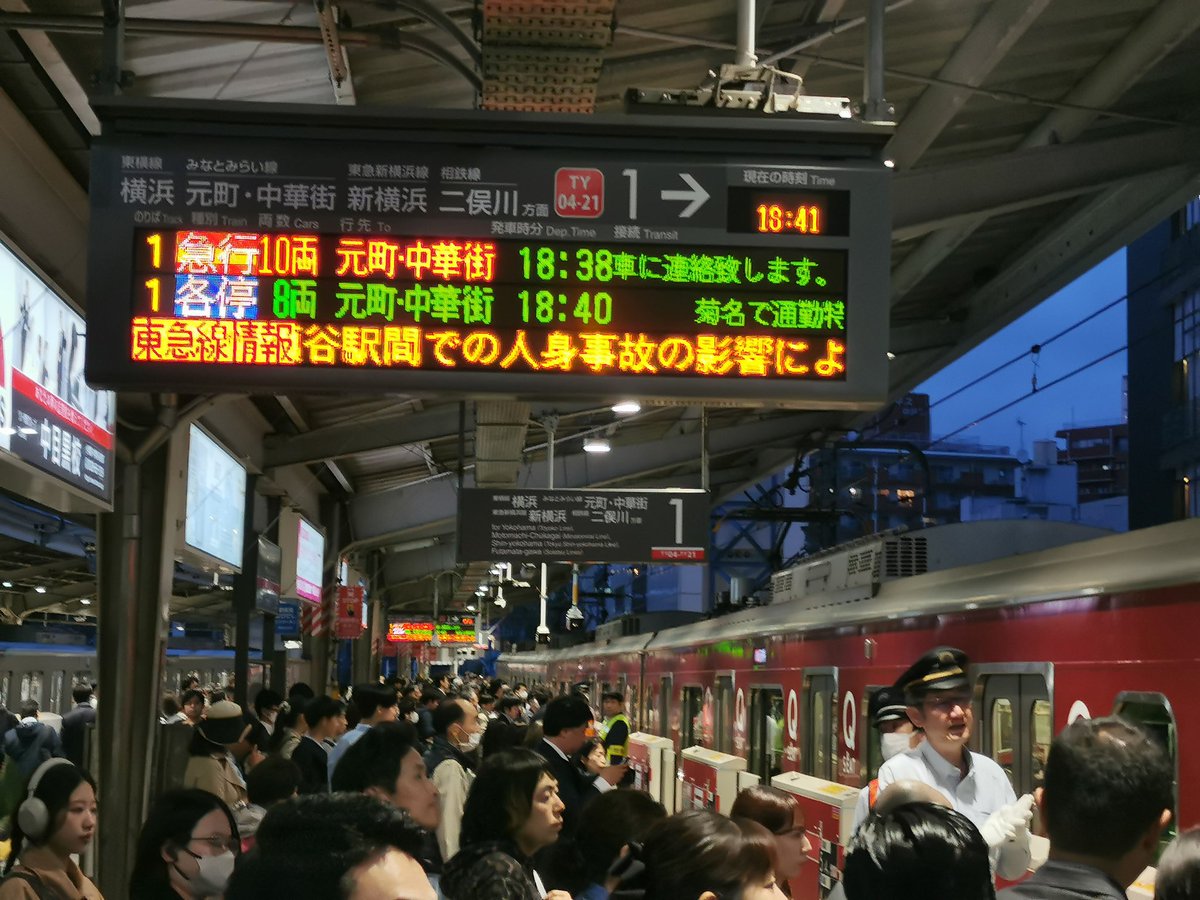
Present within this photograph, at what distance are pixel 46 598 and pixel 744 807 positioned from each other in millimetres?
25825

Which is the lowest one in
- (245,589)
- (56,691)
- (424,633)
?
(56,691)

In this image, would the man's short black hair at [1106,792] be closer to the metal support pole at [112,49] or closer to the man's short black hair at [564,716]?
the man's short black hair at [564,716]

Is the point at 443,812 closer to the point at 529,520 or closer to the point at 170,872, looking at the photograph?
the point at 170,872

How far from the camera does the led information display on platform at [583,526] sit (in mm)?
13578

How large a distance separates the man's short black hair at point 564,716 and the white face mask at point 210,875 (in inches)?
112

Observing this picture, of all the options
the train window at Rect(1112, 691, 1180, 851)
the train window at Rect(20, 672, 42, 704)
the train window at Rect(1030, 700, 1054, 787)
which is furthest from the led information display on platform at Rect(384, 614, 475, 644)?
the train window at Rect(1112, 691, 1180, 851)

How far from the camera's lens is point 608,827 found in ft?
12.9

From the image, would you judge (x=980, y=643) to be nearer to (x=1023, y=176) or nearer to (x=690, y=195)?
(x=690, y=195)

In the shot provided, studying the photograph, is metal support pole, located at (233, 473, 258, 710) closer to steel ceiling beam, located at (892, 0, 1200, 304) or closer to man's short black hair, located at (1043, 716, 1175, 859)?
steel ceiling beam, located at (892, 0, 1200, 304)

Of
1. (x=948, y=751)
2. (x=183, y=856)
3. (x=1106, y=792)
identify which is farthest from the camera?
(x=948, y=751)

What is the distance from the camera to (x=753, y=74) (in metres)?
5.95

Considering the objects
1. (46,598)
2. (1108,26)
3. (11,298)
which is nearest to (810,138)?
(11,298)

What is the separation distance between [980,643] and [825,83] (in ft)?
13.1

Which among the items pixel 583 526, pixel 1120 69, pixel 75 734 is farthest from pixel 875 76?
pixel 75 734
